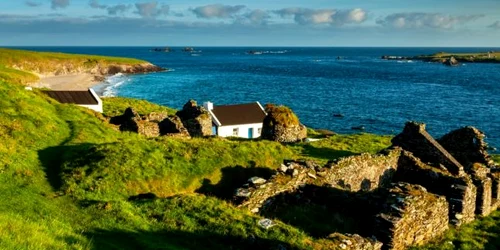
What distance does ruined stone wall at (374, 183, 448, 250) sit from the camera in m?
17.0

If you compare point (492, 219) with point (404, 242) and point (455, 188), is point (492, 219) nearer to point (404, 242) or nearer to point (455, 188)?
point (455, 188)

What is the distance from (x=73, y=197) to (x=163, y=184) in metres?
4.26

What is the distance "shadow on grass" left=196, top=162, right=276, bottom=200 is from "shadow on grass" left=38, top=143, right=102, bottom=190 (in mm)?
5820

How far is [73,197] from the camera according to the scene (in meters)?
17.8

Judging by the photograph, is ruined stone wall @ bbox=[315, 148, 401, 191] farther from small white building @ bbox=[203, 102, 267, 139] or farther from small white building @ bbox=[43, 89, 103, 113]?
small white building @ bbox=[43, 89, 103, 113]

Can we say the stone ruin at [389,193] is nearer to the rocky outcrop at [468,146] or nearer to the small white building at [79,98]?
the rocky outcrop at [468,146]

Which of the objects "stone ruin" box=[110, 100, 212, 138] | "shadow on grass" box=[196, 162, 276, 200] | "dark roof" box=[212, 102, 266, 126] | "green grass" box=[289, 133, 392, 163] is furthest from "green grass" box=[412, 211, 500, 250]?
"dark roof" box=[212, 102, 266, 126]

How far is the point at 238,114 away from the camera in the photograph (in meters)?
58.0

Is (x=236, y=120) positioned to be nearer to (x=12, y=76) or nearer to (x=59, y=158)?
(x=59, y=158)

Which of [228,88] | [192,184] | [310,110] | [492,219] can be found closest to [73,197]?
[192,184]

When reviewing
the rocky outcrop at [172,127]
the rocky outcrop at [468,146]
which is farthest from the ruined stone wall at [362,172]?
the rocky outcrop at [172,127]

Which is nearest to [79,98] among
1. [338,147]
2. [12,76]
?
[12,76]

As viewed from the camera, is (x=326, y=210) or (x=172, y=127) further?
(x=172, y=127)

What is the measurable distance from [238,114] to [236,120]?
5.52ft
